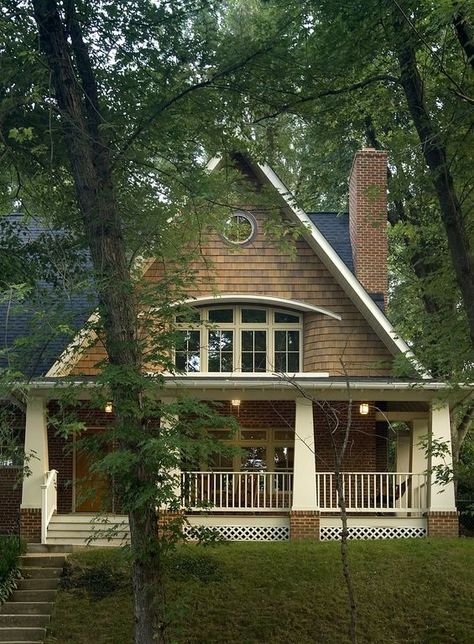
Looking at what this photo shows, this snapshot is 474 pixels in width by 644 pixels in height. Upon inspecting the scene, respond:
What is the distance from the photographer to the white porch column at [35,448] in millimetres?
17188

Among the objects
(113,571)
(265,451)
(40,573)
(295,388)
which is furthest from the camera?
(265,451)

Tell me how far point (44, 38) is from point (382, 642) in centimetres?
991

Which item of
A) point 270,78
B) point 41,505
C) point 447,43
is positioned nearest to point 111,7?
point 270,78

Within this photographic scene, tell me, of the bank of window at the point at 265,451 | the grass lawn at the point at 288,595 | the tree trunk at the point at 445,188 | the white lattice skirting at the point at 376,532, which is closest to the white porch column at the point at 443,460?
the white lattice skirting at the point at 376,532

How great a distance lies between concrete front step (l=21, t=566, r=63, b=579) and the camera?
15.5 meters

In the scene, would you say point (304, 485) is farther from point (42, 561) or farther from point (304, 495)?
point (42, 561)

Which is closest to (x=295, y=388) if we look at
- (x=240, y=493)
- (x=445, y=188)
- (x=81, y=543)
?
(x=240, y=493)

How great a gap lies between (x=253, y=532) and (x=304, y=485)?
136 cm

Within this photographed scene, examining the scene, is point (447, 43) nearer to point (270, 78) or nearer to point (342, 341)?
point (270, 78)

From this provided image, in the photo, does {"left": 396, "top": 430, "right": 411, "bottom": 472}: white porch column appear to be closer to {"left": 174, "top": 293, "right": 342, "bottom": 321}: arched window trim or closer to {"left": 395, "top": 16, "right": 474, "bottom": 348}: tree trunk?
{"left": 174, "top": 293, "right": 342, "bottom": 321}: arched window trim

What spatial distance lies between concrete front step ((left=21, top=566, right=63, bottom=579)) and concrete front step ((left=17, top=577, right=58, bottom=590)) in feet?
0.65

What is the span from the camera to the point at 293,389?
56.9 feet

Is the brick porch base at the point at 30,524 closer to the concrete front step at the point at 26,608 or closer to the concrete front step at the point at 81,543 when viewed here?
the concrete front step at the point at 81,543

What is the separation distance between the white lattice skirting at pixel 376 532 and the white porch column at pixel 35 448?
5.44 m
